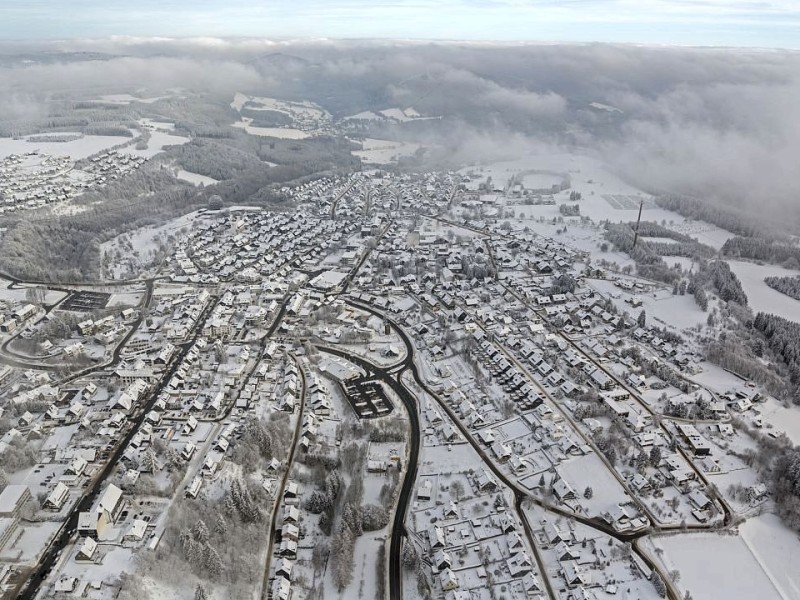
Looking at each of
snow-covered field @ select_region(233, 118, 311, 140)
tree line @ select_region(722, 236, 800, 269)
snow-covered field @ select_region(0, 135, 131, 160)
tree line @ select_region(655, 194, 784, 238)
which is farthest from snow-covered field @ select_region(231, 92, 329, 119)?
tree line @ select_region(722, 236, 800, 269)

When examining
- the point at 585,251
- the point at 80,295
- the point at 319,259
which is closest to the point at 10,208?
the point at 80,295

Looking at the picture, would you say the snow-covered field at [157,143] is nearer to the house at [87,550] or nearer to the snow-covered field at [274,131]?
the snow-covered field at [274,131]

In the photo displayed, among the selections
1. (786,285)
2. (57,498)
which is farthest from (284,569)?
(786,285)

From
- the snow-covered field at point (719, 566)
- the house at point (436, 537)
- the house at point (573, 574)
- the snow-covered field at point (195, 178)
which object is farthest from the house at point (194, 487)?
the snow-covered field at point (195, 178)

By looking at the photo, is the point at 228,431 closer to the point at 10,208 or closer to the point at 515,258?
the point at 515,258

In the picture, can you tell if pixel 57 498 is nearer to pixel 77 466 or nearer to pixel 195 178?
pixel 77 466
